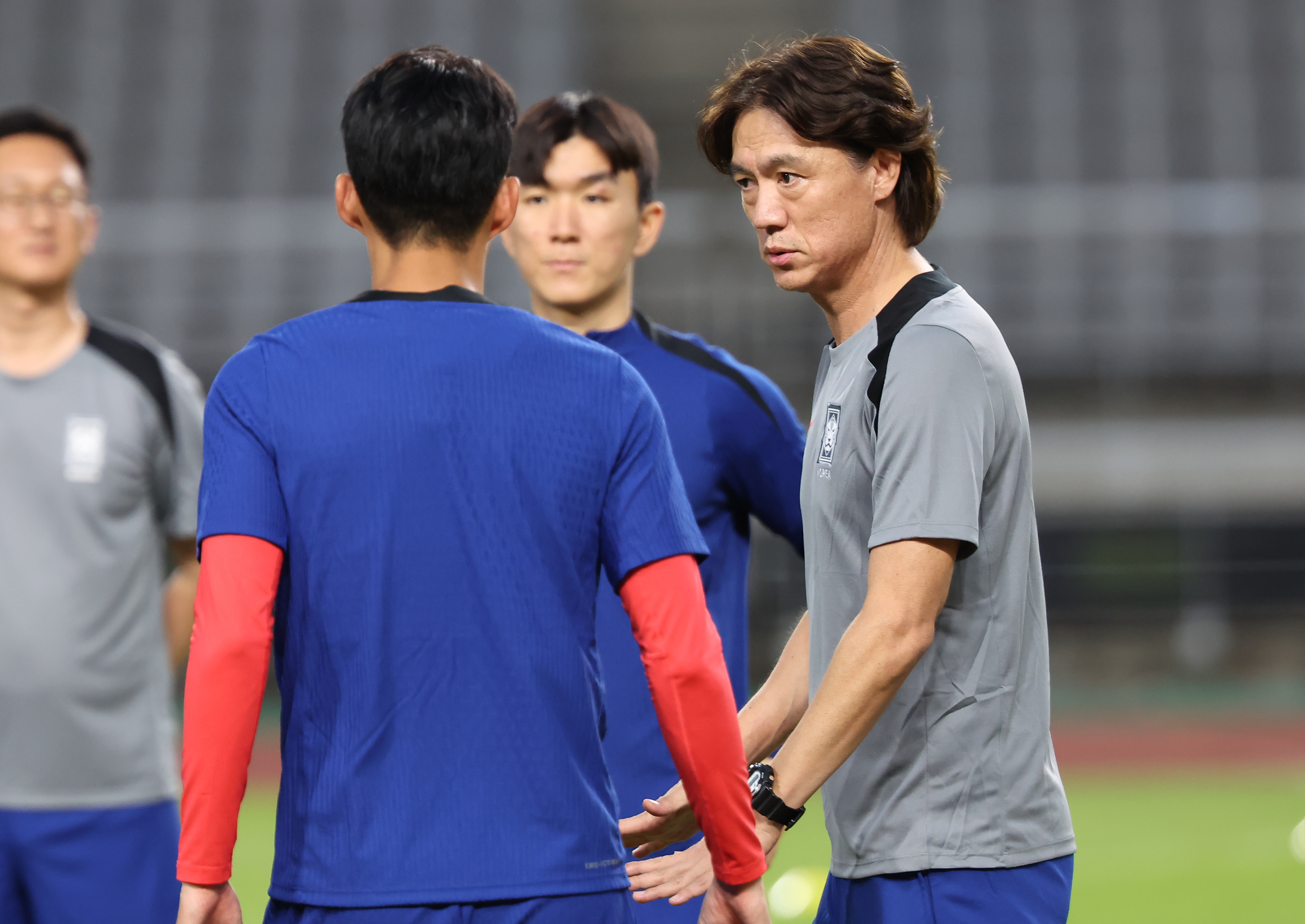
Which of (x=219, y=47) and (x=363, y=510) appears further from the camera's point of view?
(x=219, y=47)

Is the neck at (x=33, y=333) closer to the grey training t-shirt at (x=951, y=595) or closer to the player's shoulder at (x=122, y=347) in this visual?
the player's shoulder at (x=122, y=347)

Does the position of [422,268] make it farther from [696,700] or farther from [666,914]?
[666,914]

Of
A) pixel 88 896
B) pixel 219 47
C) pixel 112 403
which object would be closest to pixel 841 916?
pixel 88 896

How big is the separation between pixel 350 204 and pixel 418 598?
655 mm

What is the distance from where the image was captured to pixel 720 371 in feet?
12.0

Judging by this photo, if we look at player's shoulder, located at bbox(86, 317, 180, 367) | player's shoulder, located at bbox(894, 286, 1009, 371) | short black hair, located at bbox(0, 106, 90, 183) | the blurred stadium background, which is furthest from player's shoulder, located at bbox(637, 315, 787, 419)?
the blurred stadium background

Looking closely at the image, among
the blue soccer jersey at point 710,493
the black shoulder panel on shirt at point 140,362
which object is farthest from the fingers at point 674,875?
the black shoulder panel on shirt at point 140,362

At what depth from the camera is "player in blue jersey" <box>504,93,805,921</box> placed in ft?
11.3

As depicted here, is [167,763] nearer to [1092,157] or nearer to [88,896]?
[88,896]

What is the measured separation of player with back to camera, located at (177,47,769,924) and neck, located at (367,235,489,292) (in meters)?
0.04

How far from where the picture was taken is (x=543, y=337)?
7.44 ft

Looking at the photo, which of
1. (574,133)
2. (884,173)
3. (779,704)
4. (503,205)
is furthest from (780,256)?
(574,133)

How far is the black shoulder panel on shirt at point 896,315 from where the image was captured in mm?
A: 2475

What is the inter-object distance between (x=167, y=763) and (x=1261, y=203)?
1725 cm
